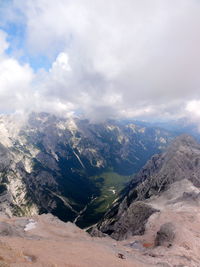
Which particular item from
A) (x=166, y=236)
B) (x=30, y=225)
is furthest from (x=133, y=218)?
(x=30, y=225)

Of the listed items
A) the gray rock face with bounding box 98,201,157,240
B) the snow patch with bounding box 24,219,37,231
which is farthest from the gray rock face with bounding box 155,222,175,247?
the snow patch with bounding box 24,219,37,231

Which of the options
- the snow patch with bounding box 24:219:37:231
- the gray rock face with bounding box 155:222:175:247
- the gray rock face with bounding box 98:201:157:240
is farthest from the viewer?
the gray rock face with bounding box 98:201:157:240

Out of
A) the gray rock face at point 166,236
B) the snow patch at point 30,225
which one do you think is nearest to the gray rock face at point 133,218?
the gray rock face at point 166,236

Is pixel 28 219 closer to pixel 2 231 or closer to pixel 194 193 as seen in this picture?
pixel 2 231

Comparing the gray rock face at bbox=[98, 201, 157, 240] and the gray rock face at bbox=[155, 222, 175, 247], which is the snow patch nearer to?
the gray rock face at bbox=[155, 222, 175, 247]

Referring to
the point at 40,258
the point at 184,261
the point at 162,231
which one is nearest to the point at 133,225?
the point at 162,231

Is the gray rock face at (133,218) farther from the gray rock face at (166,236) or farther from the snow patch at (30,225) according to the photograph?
the snow patch at (30,225)

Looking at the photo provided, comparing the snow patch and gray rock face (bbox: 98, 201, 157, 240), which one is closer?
the snow patch

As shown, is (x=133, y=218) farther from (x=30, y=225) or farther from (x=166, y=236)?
(x=30, y=225)

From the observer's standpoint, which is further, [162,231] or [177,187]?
[177,187]
